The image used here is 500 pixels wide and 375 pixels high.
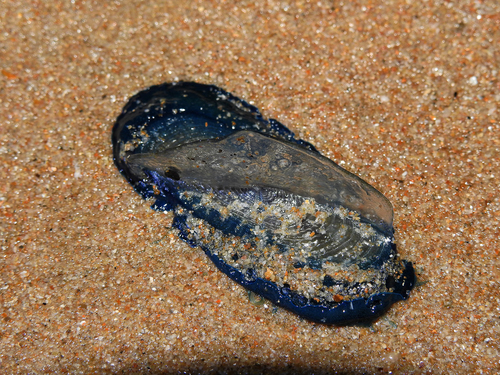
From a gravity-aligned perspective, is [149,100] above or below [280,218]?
above

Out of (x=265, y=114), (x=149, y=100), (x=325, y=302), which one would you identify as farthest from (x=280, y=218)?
(x=149, y=100)

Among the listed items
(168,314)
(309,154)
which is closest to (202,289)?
(168,314)

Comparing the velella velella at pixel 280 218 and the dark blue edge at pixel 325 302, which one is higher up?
the velella velella at pixel 280 218

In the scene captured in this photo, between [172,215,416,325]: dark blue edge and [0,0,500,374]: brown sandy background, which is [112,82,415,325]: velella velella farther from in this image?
[0,0,500,374]: brown sandy background

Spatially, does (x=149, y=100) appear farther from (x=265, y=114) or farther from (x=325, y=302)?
(x=325, y=302)

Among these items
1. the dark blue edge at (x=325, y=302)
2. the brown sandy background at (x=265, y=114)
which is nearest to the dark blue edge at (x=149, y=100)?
the brown sandy background at (x=265, y=114)

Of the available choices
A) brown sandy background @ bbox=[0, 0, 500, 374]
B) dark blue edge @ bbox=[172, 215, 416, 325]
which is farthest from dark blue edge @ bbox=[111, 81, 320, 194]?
dark blue edge @ bbox=[172, 215, 416, 325]

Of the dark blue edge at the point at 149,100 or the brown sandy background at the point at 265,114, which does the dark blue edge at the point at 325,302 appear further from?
the dark blue edge at the point at 149,100
